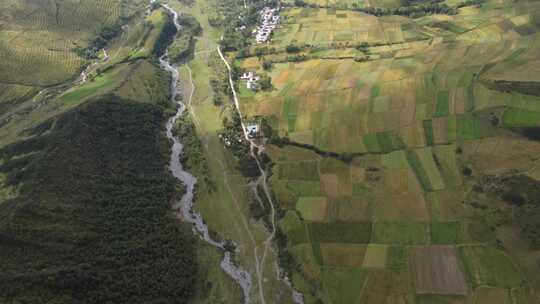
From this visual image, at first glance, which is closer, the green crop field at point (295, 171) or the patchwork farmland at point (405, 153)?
the green crop field at point (295, 171)

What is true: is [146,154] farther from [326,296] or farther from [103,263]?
[326,296]

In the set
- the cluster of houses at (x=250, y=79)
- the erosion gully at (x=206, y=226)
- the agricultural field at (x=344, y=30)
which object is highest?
the agricultural field at (x=344, y=30)

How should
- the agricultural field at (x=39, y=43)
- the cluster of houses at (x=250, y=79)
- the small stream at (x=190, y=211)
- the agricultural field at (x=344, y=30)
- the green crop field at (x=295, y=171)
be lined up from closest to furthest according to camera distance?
1. the green crop field at (x=295, y=171)
2. the small stream at (x=190, y=211)
3. the cluster of houses at (x=250, y=79)
4. the agricultural field at (x=39, y=43)
5. the agricultural field at (x=344, y=30)

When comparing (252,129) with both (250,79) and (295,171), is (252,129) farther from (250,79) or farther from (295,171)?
(250,79)

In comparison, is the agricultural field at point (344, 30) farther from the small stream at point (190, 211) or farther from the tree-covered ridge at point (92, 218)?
the tree-covered ridge at point (92, 218)

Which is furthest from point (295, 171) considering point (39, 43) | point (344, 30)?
point (39, 43)

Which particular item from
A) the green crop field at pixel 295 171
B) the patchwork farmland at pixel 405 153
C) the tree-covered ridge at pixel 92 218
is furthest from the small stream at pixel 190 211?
the patchwork farmland at pixel 405 153

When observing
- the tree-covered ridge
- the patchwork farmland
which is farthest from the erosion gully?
the patchwork farmland
